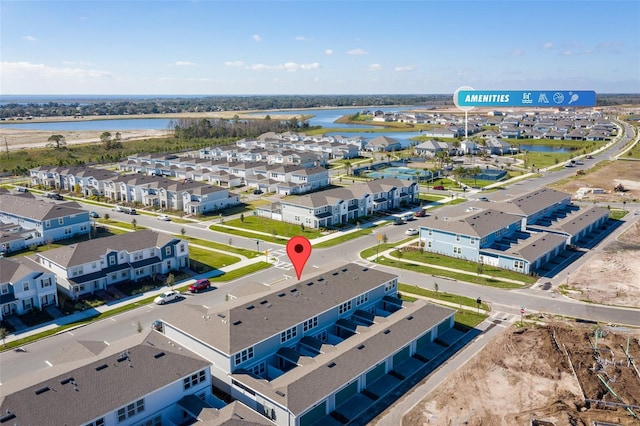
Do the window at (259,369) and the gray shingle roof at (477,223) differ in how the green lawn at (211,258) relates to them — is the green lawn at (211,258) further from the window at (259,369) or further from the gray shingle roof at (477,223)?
the gray shingle roof at (477,223)

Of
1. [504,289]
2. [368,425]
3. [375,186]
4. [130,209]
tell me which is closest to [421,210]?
[375,186]

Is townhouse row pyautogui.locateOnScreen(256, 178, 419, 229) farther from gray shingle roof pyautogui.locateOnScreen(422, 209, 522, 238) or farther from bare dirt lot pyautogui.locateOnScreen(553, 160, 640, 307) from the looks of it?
bare dirt lot pyautogui.locateOnScreen(553, 160, 640, 307)

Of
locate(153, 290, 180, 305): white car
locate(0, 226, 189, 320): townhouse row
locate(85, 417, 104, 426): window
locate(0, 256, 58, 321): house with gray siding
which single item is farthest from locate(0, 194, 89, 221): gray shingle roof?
locate(85, 417, 104, 426): window

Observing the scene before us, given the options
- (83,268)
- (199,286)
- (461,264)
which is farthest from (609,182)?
(83,268)

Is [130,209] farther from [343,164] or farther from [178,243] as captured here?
[343,164]

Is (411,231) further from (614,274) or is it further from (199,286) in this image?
(199,286)
